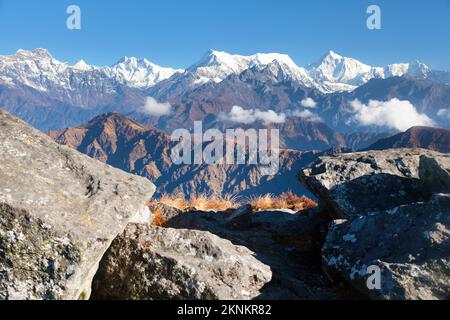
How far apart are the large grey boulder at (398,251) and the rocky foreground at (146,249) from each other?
0.7 inches

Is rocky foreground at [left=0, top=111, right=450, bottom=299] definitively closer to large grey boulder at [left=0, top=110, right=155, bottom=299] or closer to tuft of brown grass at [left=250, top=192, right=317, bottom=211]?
large grey boulder at [left=0, top=110, right=155, bottom=299]

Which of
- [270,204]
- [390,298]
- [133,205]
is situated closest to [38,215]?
[133,205]

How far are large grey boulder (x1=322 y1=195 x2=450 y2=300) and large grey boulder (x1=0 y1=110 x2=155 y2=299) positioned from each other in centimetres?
402

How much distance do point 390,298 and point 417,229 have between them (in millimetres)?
1716

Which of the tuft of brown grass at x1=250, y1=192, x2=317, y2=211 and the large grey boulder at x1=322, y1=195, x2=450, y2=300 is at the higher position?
the tuft of brown grass at x1=250, y1=192, x2=317, y2=211

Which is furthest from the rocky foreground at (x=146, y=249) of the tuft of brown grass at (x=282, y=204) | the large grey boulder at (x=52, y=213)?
the tuft of brown grass at (x=282, y=204)

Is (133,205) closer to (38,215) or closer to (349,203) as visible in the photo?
(38,215)

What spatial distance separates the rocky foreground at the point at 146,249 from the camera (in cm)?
575

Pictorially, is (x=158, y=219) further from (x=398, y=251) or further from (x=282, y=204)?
(x=282, y=204)

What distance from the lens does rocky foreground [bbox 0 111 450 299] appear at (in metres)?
5.75

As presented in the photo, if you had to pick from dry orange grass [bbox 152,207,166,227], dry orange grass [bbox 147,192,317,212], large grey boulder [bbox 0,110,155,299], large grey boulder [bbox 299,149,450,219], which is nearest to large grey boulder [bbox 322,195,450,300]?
large grey boulder [bbox 299,149,450,219]

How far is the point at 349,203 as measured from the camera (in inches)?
369

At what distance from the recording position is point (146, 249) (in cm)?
691

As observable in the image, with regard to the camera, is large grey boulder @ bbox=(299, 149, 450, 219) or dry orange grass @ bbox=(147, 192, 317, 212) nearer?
large grey boulder @ bbox=(299, 149, 450, 219)
